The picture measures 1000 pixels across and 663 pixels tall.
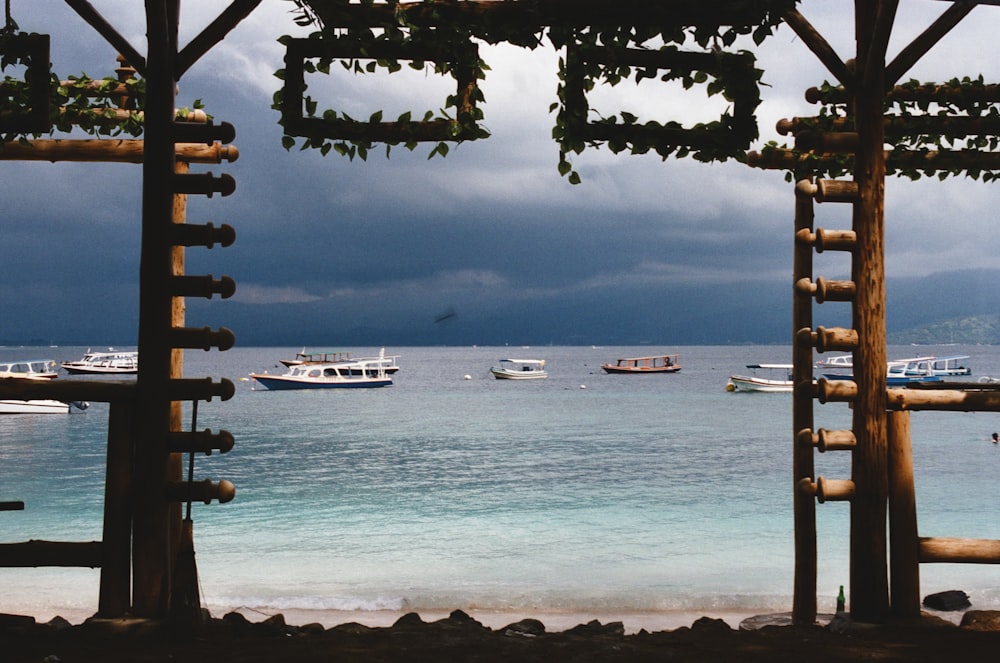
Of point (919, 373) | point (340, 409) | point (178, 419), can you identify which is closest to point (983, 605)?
point (178, 419)

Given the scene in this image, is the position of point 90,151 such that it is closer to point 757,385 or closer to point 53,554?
point 53,554

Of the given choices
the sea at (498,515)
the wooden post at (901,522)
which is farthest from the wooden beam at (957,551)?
the sea at (498,515)

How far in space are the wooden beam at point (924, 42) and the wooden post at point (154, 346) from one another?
4353 millimetres

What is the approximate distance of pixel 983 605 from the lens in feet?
37.6

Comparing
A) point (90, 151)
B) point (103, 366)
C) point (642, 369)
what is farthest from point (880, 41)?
point (642, 369)

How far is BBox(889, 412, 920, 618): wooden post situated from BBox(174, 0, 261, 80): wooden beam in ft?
15.0

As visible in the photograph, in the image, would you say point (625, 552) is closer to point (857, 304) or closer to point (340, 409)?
point (857, 304)

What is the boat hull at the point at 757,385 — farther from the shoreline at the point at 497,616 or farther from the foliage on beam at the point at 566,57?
the foliage on beam at the point at 566,57

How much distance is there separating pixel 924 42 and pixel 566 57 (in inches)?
88.1

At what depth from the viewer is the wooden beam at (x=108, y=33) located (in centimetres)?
534

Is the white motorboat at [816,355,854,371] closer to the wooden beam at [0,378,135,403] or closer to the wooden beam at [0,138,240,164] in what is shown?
the wooden beam at [0,138,240,164]

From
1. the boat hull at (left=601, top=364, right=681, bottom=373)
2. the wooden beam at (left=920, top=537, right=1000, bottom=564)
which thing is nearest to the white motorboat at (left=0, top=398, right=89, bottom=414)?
the wooden beam at (left=920, top=537, right=1000, bottom=564)

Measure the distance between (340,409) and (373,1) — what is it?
5687cm

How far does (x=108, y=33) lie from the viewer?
18.4ft
